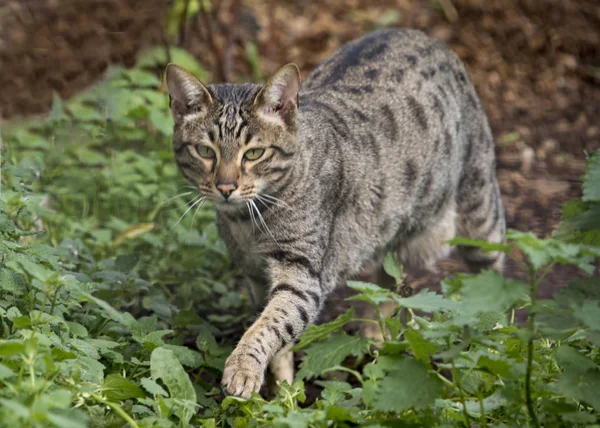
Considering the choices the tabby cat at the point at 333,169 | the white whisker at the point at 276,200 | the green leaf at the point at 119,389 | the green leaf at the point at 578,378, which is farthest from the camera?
the white whisker at the point at 276,200

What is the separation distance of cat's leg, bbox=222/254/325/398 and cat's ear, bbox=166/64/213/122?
791 millimetres

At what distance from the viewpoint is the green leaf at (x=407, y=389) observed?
275 cm

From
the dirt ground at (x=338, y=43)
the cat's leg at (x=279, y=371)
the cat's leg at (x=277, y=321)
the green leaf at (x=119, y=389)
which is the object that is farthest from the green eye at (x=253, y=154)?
the dirt ground at (x=338, y=43)

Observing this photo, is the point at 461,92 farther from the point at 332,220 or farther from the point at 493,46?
the point at 493,46

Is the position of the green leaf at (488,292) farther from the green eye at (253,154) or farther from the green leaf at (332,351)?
the green eye at (253,154)

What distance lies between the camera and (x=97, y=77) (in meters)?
8.24

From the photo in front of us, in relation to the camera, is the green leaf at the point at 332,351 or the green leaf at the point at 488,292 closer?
the green leaf at the point at 488,292

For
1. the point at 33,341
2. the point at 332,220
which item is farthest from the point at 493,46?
the point at 33,341

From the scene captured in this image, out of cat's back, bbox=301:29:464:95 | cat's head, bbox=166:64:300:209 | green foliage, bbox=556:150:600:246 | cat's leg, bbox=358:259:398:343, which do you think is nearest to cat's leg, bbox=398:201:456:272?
cat's leg, bbox=358:259:398:343

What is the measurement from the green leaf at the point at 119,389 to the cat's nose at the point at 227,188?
1025mm

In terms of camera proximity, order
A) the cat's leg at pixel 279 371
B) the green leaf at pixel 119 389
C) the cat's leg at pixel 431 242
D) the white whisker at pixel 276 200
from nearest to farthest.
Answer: the green leaf at pixel 119 389 → the white whisker at pixel 276 200 → the cat's leg at pixel 279 371 → the cat's leg at pixel 431 242

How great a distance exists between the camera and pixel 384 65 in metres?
4.98

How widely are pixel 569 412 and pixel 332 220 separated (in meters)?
1.86

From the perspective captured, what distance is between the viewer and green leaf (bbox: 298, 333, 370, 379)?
2.96m
